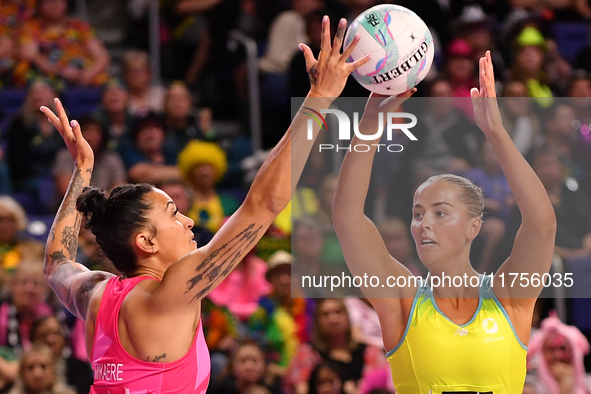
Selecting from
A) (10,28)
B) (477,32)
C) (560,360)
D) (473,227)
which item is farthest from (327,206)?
(10,28)

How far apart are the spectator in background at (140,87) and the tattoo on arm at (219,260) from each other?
14.3 feet

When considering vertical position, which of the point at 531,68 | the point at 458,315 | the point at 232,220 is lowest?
the point at 458,315

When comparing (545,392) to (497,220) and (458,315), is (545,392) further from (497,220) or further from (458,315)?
(458,315)

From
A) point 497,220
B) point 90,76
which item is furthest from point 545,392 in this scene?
point 90,76

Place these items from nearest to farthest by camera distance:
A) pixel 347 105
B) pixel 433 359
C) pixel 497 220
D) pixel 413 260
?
pixel 433 359 < pixel 413 260 < pixel 497 220 < pixel 347 105

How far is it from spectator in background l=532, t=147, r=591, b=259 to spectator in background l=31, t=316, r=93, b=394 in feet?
10.1

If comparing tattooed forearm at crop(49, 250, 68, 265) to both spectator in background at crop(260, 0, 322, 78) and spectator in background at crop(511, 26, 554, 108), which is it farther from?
spectator in background at crop(511, 26, 554, 108)

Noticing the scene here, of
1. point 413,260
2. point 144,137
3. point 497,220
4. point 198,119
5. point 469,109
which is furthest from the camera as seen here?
point 198,119

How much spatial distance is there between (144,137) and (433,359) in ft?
13.2

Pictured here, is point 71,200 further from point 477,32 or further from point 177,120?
point 477,32

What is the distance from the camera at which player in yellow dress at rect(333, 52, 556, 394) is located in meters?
2.66

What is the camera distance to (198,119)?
6672 millimetres

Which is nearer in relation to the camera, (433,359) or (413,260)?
(433,359)

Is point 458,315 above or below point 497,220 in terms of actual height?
below
